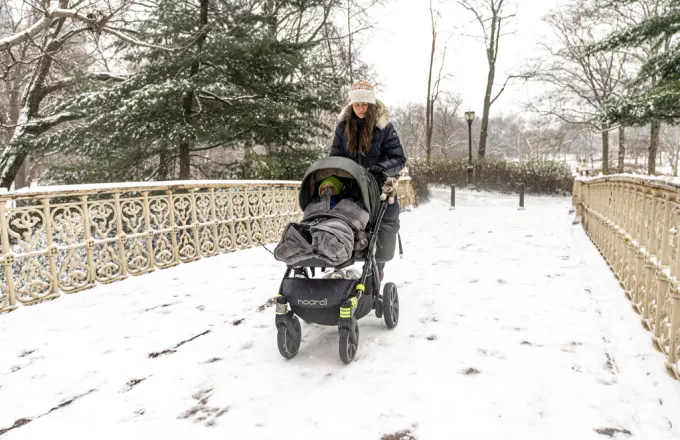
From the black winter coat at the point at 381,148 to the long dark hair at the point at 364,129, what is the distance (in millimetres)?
39

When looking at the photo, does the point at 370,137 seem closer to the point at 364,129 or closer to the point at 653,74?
the point at 364,129

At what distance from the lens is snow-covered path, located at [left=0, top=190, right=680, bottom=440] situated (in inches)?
90.8

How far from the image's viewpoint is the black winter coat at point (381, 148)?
146 inches

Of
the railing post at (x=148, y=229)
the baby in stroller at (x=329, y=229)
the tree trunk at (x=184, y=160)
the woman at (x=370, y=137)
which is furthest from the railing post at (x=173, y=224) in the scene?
the tree trunk at (x=184, y=160)

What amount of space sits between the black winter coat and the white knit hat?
184 mm

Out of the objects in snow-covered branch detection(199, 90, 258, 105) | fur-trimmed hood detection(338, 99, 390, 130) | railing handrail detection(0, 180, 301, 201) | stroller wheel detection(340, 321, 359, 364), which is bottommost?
stroller wheel detection(340, 321, 359, 364)

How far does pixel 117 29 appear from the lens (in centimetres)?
1102

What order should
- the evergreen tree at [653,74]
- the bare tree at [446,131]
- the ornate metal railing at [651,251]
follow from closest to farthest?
the ornate metal railing at [651,251] → the evergreen tree at [653,74] → the bare tree at [446,131]

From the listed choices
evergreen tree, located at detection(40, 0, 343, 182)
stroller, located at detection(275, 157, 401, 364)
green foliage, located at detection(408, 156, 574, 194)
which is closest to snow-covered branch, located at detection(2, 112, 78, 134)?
evergreen tree, located at detection(40, 0, 343, 182)

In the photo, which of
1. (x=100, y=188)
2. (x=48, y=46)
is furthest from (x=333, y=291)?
(x=48, y=46)

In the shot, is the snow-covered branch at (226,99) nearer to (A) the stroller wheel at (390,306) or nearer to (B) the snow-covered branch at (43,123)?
(B) the snow-covered branch at (43,123)

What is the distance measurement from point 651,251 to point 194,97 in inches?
449

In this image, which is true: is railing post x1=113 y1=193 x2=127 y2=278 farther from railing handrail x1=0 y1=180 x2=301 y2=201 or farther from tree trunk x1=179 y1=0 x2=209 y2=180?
tree trunk x1=179 y1=0 x2=209 y2=180

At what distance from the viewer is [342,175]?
3.10 metres
